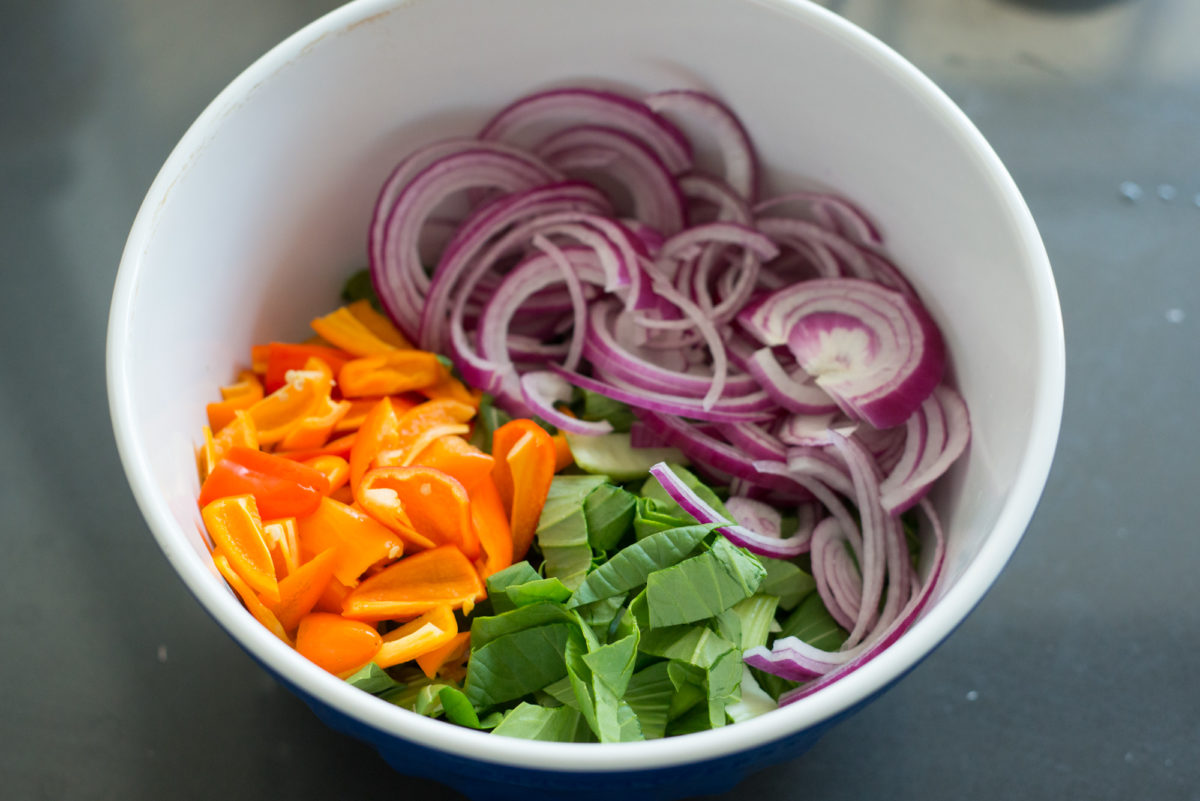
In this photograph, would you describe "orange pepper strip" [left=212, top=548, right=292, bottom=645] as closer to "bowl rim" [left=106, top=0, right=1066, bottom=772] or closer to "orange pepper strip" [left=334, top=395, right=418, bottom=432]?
"bowl rim" [left=106, top=0, right=1066, bottom=772]

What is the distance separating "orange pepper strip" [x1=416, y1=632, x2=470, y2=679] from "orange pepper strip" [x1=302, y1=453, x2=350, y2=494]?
6.6 inches

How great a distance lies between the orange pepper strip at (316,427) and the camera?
864 mm

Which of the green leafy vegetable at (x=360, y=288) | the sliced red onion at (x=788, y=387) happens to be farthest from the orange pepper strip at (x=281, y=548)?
the sliced red onion at (x=788, y=387)

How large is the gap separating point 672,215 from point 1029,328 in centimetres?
40

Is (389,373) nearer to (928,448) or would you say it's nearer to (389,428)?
(389,428)

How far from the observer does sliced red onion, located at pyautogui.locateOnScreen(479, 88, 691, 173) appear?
0.98m

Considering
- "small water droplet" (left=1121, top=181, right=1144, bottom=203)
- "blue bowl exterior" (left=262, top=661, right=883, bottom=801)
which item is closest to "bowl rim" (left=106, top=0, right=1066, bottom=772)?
"blue bowl exterior" (left=262, top=661, right=883, bottom=801)

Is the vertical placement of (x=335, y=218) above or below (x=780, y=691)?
above

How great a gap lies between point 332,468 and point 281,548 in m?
0.09

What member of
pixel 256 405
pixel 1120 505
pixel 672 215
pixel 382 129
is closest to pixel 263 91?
pixel 382 129

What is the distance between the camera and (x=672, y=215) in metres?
1.03

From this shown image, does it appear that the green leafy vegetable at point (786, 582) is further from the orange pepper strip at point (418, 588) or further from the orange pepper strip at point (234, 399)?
the orange pepper strip at point (234, 399)

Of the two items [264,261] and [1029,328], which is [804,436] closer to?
[1029,328]

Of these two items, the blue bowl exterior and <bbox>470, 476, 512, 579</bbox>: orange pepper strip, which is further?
<bbox>470, 476, 512, 579</bbox>: orange pepper strip
